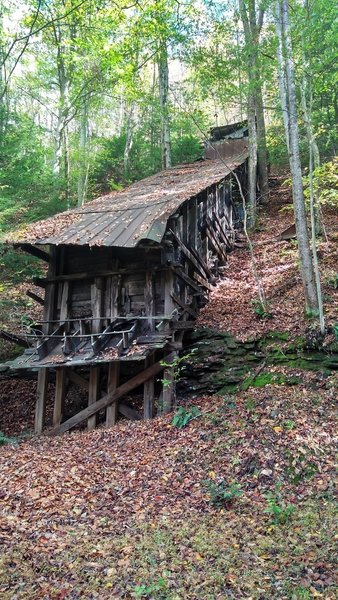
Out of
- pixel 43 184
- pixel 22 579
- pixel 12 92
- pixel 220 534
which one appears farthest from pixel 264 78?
pixel 12 92

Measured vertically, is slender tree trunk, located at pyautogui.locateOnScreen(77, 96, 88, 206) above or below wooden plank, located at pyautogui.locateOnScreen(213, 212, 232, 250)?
above

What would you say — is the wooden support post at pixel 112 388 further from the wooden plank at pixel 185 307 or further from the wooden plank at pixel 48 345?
the wooden plank at pixel 185 307

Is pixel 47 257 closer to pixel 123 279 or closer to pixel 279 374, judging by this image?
pixel 123 279

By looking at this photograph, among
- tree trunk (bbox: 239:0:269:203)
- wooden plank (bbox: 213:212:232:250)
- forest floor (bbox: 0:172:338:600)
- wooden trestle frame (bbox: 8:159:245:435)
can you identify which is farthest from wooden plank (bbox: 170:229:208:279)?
tree trunk (bbox: 239:0:269:203)

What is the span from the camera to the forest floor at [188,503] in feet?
14.1

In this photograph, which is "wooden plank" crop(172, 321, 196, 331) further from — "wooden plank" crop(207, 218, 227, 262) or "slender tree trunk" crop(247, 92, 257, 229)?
"slender tree trunk" crop(247, 92, 257, 229)

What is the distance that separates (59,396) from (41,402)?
48cm

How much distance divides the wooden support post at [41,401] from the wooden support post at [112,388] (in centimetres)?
184

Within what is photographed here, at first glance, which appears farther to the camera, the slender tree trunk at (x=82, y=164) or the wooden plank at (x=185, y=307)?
the slender tree trunk at (x=82, y=164)

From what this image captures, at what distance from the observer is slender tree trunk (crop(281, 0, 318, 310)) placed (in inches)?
384

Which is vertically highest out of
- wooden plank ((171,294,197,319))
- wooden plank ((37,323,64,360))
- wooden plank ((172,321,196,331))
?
wooden plank ((171,294,197,319))

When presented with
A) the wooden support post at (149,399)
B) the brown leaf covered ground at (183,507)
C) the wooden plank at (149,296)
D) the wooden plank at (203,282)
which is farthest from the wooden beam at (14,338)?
the wooden plank at (203,282)

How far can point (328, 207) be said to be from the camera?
63.5 ft

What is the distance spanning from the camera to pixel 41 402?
1076 cm
